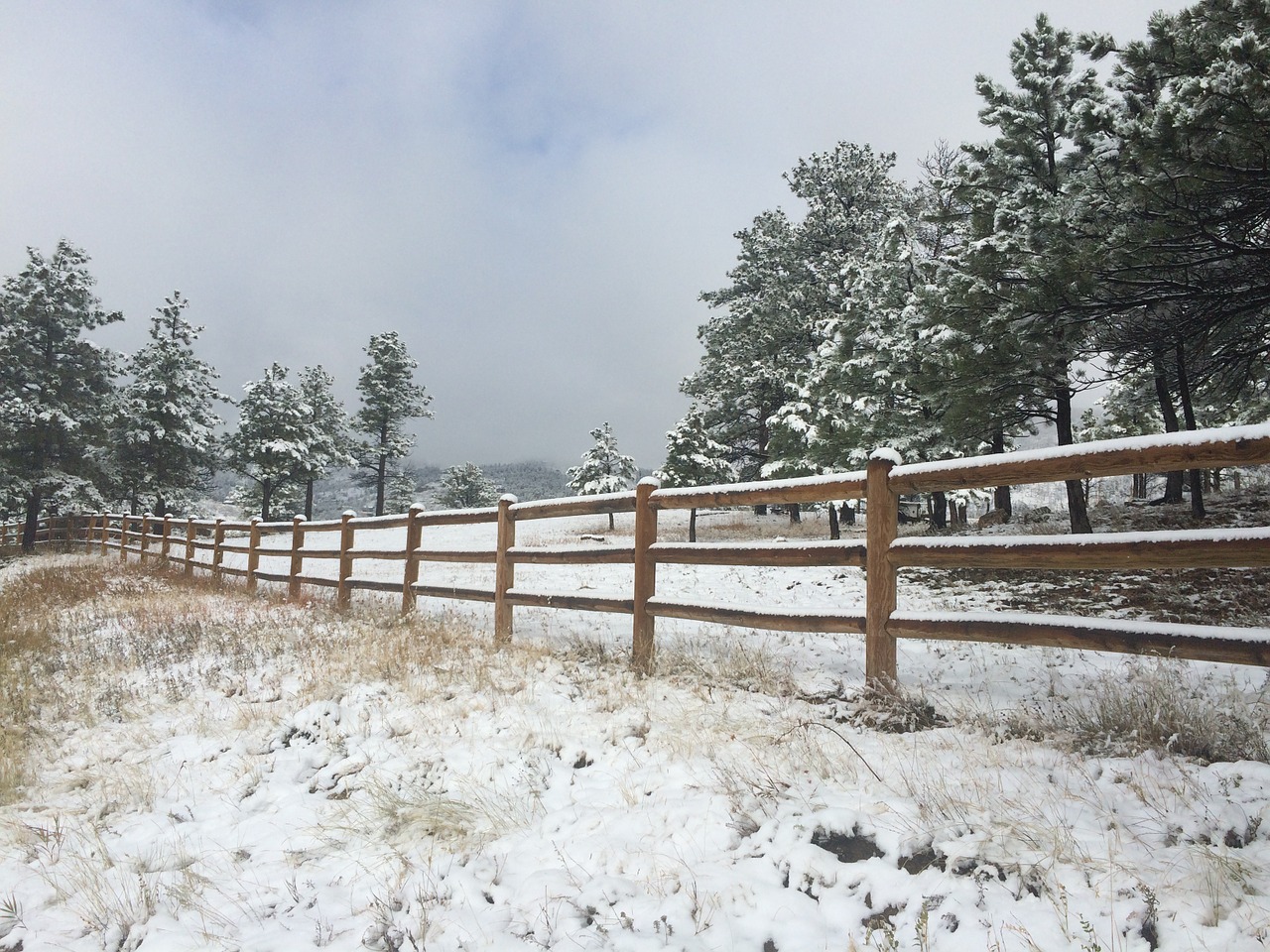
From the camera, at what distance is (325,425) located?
45.8 meters

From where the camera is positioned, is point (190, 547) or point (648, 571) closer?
point (648, 571)

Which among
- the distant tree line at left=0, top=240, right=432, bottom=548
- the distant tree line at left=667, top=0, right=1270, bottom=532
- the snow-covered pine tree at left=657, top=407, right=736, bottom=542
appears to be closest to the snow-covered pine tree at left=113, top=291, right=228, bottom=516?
the distant tree line at left=0, top=240, right=432, bottom=548

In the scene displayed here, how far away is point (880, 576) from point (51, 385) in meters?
33.3

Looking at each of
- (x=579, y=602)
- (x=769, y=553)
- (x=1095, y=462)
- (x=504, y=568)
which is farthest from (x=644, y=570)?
(x=1095, y=462)

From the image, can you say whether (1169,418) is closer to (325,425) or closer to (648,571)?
(648,571)

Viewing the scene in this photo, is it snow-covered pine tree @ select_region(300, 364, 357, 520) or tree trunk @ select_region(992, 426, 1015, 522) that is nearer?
tree trunk @ select_region(992, 426, 1015, 522)

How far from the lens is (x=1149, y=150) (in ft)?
23.9

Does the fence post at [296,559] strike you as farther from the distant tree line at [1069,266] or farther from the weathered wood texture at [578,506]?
the distant tree line at [1069,266]

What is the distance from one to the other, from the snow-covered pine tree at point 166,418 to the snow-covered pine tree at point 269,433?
4.83 meters

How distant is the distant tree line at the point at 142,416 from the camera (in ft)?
85.4

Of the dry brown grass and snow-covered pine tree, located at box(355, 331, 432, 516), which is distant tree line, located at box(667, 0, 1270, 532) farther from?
snow-covered pine tree, located at box(355, 331, 432, 516)

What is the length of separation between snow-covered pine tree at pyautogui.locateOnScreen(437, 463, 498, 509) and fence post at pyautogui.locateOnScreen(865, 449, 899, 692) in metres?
57.9

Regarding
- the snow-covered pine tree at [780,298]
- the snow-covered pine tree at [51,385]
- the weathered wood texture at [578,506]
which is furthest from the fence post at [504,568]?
the snow-covered pine tree at [51,385]

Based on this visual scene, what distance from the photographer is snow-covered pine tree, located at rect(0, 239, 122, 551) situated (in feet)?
83.8
